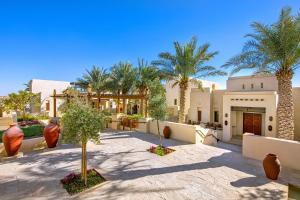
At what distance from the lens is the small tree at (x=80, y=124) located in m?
6.25

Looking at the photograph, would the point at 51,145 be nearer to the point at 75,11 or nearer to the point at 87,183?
the point at 87,183

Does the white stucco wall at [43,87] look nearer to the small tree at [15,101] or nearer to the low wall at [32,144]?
the small tree at [15,101]

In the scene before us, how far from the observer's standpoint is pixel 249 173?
25.6 feet

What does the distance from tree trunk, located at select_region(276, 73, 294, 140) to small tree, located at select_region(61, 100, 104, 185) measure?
10316mm

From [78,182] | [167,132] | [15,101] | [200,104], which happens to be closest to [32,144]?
[78,182]

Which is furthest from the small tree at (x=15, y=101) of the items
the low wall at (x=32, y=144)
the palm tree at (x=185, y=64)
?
the palm tree at (x=185, y=64)

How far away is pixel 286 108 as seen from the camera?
10391mm

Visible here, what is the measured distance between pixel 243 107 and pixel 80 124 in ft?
58.1

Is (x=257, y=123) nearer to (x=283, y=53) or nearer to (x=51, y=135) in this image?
(x=283, y=53)

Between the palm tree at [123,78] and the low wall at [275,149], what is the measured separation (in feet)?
55.4

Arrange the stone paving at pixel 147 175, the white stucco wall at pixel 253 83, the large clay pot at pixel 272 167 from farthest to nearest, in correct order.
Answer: the white stucco wall at pixel 253 83 → the large clay pot at pixel 272 167 → the stone paving at pixel 147 175

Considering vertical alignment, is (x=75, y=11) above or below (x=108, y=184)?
above

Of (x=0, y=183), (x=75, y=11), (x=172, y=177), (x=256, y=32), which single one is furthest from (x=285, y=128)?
(x=75, y=11)

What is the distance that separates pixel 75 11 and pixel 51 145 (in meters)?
11.0
